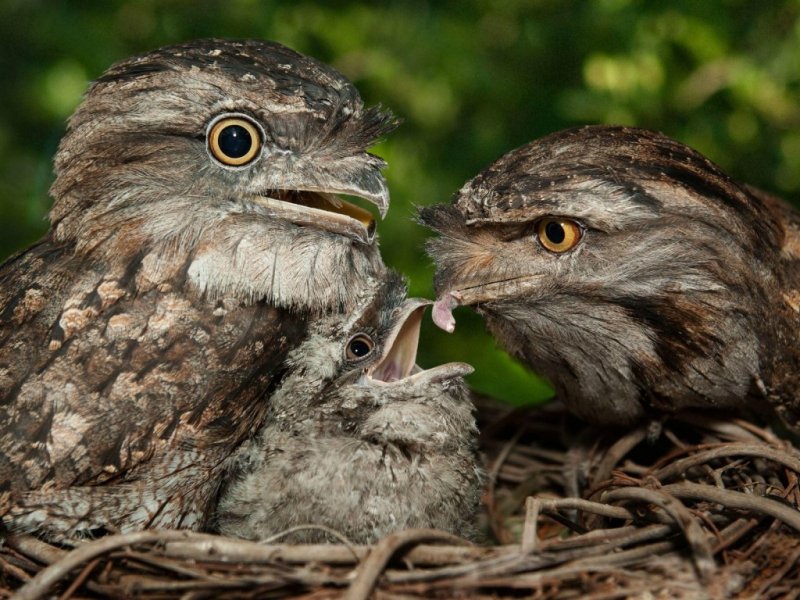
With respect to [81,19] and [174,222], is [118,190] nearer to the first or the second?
[174,222]

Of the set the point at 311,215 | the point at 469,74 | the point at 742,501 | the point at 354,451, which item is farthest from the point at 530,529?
the point at 469,74

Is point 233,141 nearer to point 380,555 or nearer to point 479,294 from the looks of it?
point 479,294

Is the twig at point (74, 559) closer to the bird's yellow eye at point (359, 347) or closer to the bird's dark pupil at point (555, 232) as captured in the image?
the bird's yellow eye at point (359, 347)

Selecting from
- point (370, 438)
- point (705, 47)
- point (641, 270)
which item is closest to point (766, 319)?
point (641, 270)

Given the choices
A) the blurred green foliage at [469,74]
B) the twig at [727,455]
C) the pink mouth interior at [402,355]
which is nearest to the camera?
the twig at [727,455]

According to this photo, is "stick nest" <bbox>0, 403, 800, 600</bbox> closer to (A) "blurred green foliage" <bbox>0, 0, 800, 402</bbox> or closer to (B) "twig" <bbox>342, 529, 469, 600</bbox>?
(B) "twig" <bbox>342, 529, 469, 600</bbox>

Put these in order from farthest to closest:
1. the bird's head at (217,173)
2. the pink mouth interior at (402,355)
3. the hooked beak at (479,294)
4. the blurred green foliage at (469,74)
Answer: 1. the blurred green foliage at (469,74)
2. the pink mouth interior at (402,355)
3. the hooked beak at (479,294)
4. the bird's head at (217,173)

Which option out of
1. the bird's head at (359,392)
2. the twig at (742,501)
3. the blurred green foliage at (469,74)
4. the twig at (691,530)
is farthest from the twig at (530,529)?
the blurred green foliage at (469,74)
